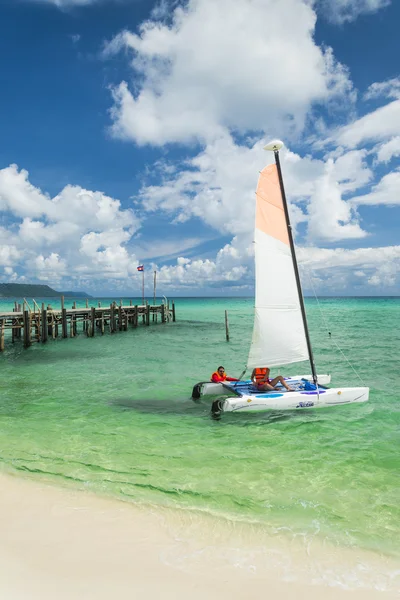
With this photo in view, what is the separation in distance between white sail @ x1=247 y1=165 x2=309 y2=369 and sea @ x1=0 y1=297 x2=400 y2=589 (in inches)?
82.2

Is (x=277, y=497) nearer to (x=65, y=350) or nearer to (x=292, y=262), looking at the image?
(x=292, y=262)

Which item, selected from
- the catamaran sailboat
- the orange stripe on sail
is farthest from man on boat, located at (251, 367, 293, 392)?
the orange stripe on sail

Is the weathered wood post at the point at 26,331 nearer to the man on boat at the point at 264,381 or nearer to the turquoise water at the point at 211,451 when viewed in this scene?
the turquoise water at the point at 211,451

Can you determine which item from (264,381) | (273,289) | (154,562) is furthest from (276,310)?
(154,562)

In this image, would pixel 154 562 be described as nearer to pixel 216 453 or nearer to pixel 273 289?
pixel 216 453

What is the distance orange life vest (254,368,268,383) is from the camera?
13540mm

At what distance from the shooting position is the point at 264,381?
13.5 m

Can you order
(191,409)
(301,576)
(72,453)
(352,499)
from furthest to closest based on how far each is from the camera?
(191,409), (72,453), (352,499), (301,576)

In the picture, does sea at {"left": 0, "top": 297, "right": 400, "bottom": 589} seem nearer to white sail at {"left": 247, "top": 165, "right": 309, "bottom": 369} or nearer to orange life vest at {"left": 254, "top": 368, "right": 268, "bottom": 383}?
orange life vest at {"left": 254, "top": 368, "right": 268, "bottom": 383}

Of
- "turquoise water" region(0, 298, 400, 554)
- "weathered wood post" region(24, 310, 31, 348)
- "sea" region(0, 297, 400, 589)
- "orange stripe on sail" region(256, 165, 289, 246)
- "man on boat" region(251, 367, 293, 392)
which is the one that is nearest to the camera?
"sea" region(0, 297, 400, 589)

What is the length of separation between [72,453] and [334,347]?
2378 centimetres

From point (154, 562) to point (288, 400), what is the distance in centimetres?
813

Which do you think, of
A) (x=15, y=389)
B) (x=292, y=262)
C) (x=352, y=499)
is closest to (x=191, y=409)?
(x=292, y=262)

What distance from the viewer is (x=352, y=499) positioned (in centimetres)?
739
